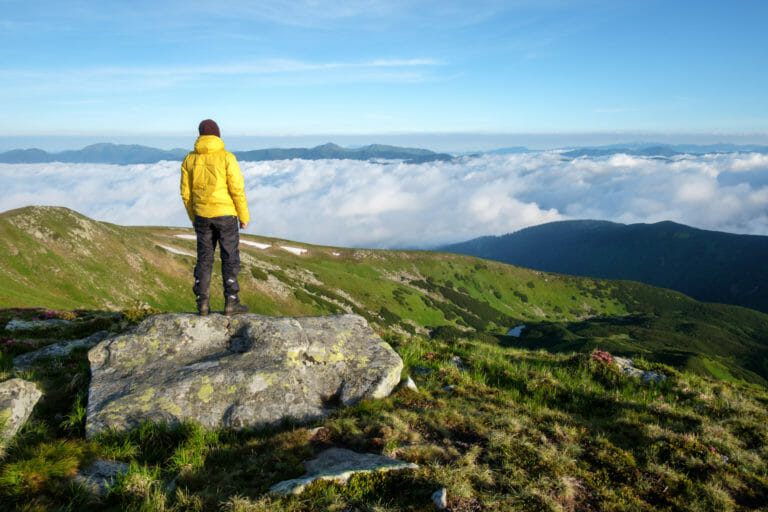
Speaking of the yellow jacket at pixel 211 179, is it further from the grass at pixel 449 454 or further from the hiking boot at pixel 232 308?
the grass at pixel 449 454

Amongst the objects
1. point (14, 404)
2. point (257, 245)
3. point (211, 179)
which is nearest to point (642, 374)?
point (211, 179)

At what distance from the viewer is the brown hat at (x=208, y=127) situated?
12375 millimetres

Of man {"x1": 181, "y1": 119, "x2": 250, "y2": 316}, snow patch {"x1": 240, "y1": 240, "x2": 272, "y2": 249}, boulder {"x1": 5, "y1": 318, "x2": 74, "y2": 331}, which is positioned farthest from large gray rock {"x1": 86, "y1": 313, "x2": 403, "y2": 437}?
snow patch {"x1": 240, "y1": 240, "x2": 272, "y2": 249}

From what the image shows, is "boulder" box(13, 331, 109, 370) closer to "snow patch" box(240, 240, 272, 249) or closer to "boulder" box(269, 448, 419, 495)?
"boulder" box(269, 448, 419, 495)

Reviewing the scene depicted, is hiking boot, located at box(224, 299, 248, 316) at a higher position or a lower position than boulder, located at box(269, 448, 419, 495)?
higher

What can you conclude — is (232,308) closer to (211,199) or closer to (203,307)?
(203,307)

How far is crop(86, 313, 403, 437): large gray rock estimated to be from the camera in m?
8.73

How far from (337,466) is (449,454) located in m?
2.15

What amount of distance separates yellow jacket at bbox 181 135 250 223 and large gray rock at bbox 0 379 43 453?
6.00 m

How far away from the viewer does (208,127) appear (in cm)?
1243

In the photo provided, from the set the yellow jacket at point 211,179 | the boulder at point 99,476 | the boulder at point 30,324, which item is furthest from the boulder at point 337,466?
the boulder at point 30,324

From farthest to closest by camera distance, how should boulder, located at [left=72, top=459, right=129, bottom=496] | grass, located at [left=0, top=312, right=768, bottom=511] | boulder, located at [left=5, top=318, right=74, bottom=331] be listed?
1. boulder, located at [left=5, top=318, right=74, bottom=331]
2. boulder, located at [left=72, top=459, right=129, bottom=496]
3. grass, located at [left=0, top=312, right=768, bottom=511]

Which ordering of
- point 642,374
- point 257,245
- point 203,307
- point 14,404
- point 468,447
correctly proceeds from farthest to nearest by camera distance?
point 257,245 → point 642,374 → point 203,307 → point 14,404 → point 468,447

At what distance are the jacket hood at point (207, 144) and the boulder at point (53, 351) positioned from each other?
8709 mm
